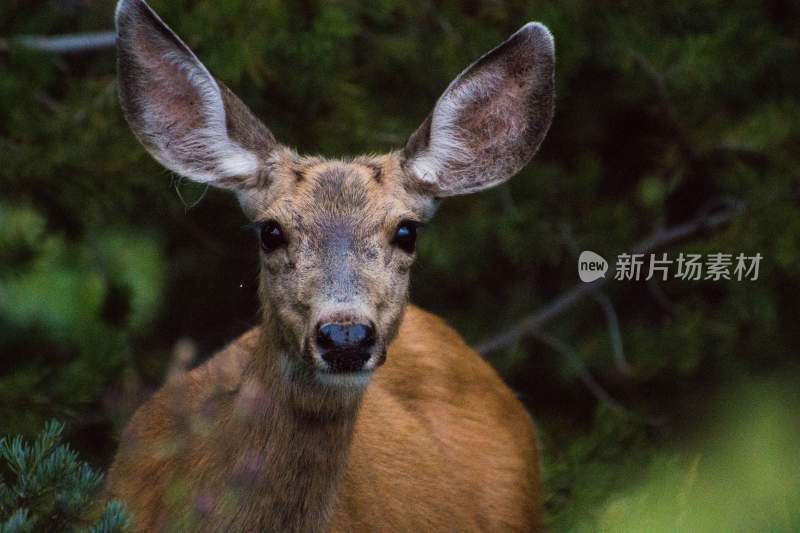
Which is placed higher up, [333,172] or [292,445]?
[333,172]

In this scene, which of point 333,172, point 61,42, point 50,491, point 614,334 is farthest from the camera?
point 614,334

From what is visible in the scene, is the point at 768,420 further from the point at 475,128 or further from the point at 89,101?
the point at 89,101

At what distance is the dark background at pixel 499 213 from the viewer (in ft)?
16.9

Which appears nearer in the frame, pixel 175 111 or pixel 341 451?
pixel 341 451

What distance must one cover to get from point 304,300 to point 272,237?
0.84ft

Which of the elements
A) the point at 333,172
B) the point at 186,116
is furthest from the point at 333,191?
the point at 186,116

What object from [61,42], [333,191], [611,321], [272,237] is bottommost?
[611,321]

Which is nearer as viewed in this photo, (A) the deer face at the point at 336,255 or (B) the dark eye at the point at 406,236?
(A) the deer face at the point at 336,255

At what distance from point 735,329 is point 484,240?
4.27ft

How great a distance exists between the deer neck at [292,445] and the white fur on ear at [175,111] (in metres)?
0.57

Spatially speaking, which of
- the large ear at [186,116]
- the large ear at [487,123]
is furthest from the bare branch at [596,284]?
the large ear at [186,116]

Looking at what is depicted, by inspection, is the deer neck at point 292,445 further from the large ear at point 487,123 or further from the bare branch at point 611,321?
the bare branch at point 611,321

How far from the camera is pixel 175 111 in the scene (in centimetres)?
397

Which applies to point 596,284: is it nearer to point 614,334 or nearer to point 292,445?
point 614,334
